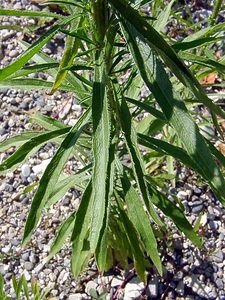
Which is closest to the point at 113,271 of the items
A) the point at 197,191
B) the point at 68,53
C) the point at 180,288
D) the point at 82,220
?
the point at 180,288

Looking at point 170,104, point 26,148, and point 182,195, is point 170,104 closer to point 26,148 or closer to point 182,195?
point 26,148

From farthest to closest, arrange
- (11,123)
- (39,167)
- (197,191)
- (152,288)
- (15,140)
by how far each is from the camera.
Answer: (11,123), (39,167), (197,191), (152,288), (15,140)

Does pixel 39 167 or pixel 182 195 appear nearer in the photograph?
pixel 182 195

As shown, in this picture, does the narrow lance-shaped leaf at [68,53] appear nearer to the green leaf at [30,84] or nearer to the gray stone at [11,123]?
the green leaf at [30,84]

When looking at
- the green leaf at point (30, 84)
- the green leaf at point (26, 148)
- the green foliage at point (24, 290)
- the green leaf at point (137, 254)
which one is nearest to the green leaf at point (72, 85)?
the green leaf at point (30, 84)

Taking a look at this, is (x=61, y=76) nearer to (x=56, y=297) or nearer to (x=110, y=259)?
(x=110, y=259)

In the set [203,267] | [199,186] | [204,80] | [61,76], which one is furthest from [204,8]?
[61,76]
